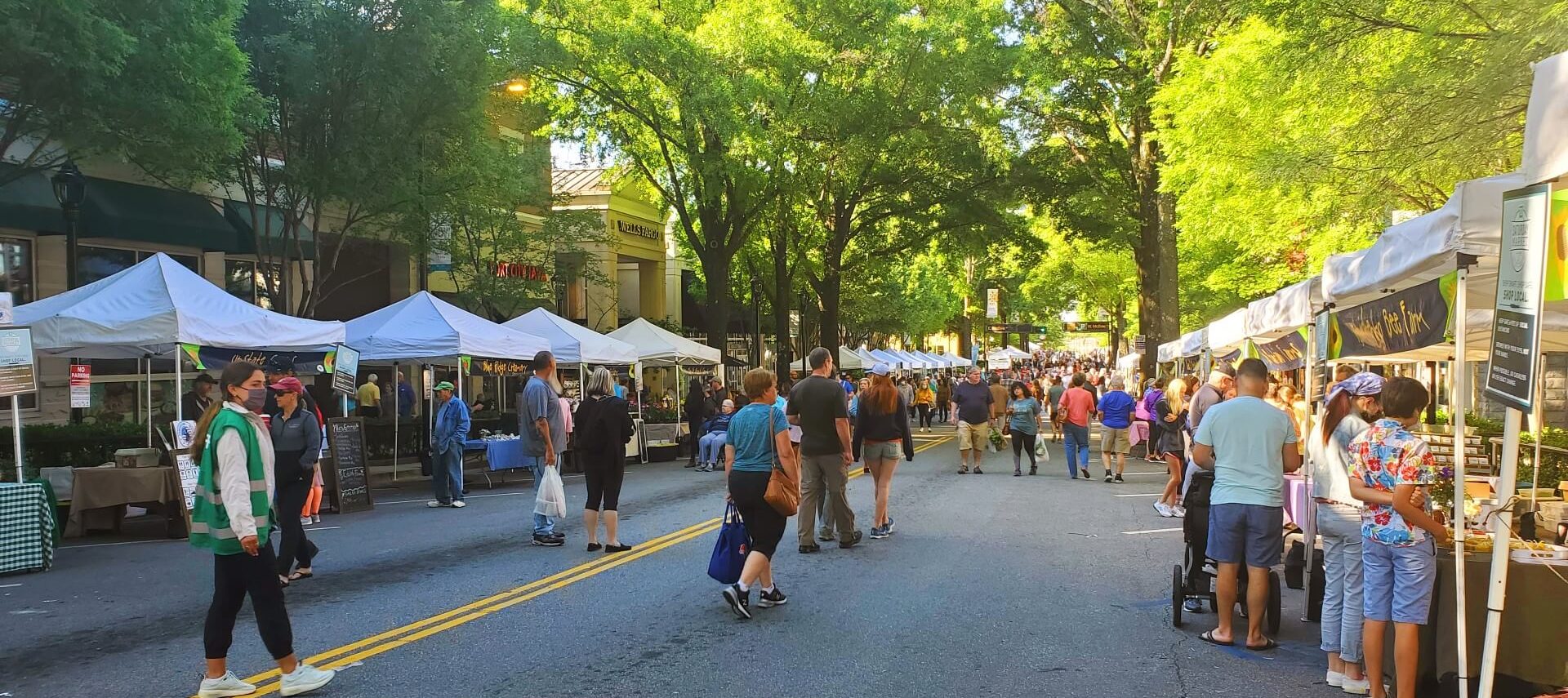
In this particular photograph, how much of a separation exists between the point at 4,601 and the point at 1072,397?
45.3ft

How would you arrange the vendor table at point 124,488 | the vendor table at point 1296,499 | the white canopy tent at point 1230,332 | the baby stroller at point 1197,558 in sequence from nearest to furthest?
the baby stroller at point 1197,558
the vendor table at point 1296,499
the vendor table at point 124,488
the white canopy tent at point 1230,332

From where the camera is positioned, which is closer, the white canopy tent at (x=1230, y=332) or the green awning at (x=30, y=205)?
the white canopy tent at (x=1230, y=332)

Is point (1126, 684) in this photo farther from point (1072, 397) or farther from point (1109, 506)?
point (1072, 397)

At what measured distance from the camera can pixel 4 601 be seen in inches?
339

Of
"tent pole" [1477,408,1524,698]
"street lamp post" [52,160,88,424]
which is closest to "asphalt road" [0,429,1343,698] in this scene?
"tent pole" [1477,408,1524,698]

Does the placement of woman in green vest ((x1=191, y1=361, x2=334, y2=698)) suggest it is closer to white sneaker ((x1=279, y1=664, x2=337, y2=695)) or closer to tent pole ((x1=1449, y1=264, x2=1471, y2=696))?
white sneaker ((x1=279, y1=664, x2=337, y2=695))

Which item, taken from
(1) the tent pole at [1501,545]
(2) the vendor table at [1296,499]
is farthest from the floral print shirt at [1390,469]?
(2) the vendor table at [1296,499]

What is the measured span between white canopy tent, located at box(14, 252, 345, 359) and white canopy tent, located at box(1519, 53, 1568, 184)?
510 inches

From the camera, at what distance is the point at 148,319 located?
12.8m

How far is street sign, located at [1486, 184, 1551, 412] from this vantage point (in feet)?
13.2

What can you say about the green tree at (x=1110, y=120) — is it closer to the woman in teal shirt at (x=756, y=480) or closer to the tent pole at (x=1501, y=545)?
the woman in teal shirt at (x=756, y=480)


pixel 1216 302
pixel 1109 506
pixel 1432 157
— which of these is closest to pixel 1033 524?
pixel 1109 506

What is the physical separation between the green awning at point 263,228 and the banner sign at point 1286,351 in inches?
576

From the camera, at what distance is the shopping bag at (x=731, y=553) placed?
7.52 metres
